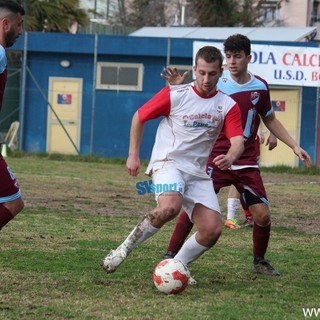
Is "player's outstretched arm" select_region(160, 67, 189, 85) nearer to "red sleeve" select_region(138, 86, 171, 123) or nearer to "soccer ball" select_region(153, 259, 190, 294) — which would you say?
"red sleeve" select_region(138, 86, 171, 123)

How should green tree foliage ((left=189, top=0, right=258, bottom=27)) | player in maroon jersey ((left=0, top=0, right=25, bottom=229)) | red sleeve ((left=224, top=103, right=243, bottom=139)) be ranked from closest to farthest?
player in maroon jersey ((left=0, top=0, right=25, bottom=229)) < red sleeve ((left=224, top=103, right=243, bottom=139)) < green tree foliage ((left=189, top=0, right=258, bottom=27))

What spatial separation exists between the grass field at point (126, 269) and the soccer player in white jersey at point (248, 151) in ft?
0.95

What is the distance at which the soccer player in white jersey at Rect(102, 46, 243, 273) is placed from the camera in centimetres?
781

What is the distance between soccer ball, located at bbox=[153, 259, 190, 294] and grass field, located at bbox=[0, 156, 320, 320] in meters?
0.07

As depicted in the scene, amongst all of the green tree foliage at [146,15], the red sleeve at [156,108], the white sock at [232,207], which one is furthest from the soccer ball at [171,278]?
the green tree foliage at [146,15]

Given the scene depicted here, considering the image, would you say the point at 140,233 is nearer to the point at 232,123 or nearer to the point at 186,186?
the point at 186,186

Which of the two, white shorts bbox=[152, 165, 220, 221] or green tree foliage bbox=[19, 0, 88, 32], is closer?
white shorts bbox=[152, 165, 220, 221]

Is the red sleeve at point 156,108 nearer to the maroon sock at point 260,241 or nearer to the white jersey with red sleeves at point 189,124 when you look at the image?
the white jersey with red sleeves at point 189,124

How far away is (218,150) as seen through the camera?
934 cm

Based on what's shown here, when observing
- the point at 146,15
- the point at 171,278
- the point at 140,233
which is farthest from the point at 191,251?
the point at 146,15

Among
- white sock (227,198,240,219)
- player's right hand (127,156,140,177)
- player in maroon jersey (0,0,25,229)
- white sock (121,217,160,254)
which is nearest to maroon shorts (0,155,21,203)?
player in maroon jersey (0,0,25,229)

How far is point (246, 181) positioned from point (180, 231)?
A: 0.73 metres

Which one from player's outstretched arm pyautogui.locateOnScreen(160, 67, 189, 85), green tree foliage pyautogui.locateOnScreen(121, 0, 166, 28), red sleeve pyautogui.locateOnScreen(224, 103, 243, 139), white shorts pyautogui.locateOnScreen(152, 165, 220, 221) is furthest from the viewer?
green tree foliage pyautogui.locateOnScreen(121, 0, 166, 28)

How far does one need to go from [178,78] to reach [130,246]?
1.35m
